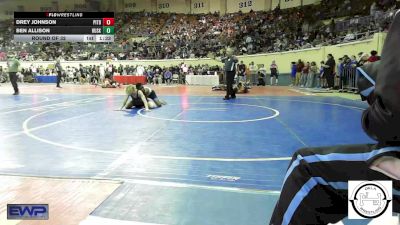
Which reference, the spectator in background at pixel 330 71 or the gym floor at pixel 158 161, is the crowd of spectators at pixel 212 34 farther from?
the gym floor at pixel 158 161

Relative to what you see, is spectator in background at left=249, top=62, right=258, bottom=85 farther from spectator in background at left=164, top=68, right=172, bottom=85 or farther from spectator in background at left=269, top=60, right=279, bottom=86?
spectator in background at left=164, top=68, right=172, bottom=85

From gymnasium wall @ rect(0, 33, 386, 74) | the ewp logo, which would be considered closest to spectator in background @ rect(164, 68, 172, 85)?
gymnasium wall @ rect(0, 33, 386, 74)

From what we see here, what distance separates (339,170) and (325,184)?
80 mm

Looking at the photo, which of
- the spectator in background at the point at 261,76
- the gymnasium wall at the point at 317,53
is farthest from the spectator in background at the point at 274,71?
the gymnasium wall at the point at 317,53

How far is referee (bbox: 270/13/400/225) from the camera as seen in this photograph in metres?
1.32

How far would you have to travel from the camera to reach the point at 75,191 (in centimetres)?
370

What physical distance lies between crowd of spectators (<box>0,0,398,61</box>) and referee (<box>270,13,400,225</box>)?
18.9 m

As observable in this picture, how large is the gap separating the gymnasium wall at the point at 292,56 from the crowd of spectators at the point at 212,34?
57cm

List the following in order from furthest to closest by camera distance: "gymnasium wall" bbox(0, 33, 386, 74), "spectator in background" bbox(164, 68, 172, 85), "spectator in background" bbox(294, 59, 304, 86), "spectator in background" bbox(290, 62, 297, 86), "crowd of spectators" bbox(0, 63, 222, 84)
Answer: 1. "spectator in background" bbox(164, 68, 172, 85)
2. "crowd of spectators" bbox(0, 63, 222, 84)
3. "spectator in background" bbox(290, 62, 297, 86)
4. "spectator in background" bbox(294, 59, 304, 86)
5. "gymnasium wall" bbox(0, 33, 386, 74)

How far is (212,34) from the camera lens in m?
33.0

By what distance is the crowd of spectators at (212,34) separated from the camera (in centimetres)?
2317

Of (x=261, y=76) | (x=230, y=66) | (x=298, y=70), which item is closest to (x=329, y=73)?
(x=298, y=70)

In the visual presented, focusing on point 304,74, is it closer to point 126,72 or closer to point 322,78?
point 322,78

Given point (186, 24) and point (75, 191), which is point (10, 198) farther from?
point (186, 24)
